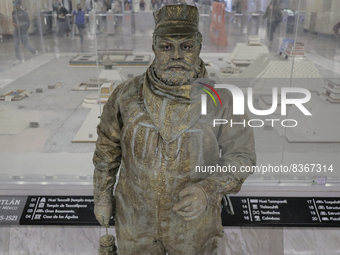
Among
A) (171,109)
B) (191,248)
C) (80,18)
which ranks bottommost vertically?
(191,248)

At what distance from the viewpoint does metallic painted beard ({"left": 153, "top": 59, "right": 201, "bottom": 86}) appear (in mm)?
1553

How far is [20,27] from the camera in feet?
9.41

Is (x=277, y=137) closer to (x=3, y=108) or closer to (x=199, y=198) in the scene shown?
(x=199, y=198)

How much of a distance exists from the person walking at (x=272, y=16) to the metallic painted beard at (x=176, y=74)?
1.35 m

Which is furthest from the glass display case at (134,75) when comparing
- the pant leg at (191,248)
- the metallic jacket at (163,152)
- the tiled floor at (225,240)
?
the pant leg at (191,248)

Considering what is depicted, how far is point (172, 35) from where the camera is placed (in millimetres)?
1502

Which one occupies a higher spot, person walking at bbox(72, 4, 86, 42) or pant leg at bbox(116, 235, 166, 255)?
person walking at bbox(72, 4, 86, 42)

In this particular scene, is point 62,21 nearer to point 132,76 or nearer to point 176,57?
point 132,76

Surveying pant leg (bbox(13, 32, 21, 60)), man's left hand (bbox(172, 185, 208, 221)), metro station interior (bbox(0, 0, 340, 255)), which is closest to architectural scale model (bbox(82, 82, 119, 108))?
metro station interior (bbox(0, 0, 340, 255))

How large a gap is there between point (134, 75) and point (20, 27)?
3.31ft

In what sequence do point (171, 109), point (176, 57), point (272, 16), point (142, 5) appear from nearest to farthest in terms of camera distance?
point (176, 57) → point (171, 109) → point (142, 5) → point (272, 16)

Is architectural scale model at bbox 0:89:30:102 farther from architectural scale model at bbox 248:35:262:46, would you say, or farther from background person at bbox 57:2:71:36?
architectural scale model at bbox 248:35:262:46

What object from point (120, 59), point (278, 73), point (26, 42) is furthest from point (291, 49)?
point (26, 42)

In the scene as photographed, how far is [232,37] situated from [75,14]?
1252mm
